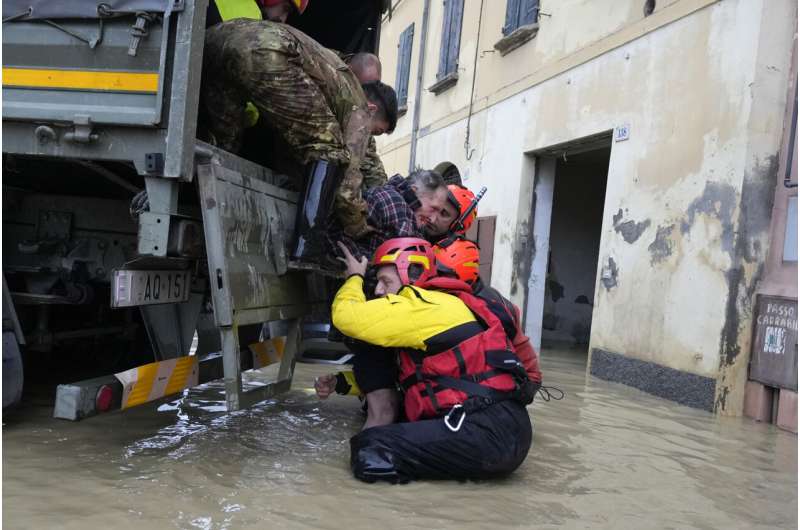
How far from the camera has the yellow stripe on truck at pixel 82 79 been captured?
2.94m

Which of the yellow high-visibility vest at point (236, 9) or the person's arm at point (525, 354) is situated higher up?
the yellow high-visibility vest at point (236, 9)

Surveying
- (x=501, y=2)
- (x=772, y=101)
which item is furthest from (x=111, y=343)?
(x=501, y=2)

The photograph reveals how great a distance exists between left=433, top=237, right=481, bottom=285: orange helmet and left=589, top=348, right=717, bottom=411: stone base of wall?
2775mm

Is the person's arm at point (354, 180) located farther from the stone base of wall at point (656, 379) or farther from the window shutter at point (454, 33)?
the window shutter at point (454, 33)

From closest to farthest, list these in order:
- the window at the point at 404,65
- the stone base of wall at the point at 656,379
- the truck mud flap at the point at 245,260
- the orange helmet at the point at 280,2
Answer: the truck mud flap at the point at 245,260 → the orange helmet at the point at 280,2 → the stone base of wall at the point at 656,379 → the window at the point at 404,65

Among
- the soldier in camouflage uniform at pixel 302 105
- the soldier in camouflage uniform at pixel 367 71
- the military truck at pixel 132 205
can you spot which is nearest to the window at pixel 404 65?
the soldier in camouflage uniform at pixel 367 71

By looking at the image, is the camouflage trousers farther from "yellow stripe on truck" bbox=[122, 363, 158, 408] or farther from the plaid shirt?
"yellow stripe on truck" bbox=[122, 363, 158, 408]

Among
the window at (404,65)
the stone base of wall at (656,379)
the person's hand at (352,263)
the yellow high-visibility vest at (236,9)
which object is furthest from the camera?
the window at (404,65)

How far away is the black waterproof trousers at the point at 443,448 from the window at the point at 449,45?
31.0 ft

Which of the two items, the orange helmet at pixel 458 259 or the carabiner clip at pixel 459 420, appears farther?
the orange helmet at pixel 458 259

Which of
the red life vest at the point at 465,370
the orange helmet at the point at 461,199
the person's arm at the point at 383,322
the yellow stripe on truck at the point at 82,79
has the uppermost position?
the yellow stripe on truck at the point at 82,79

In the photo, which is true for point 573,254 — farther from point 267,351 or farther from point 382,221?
point 267,351

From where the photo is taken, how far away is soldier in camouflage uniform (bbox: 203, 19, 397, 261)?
3.29 m

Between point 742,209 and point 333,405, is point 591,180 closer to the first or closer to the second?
point 742,209
